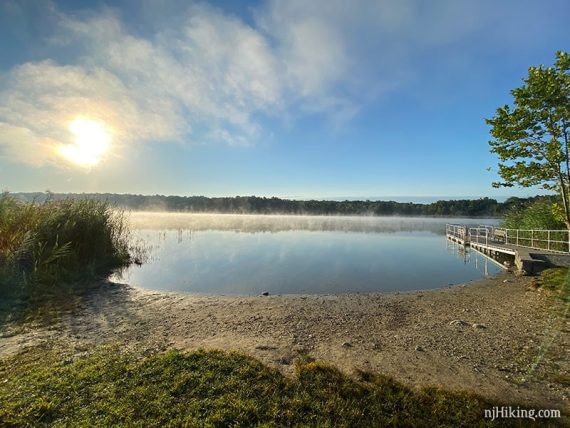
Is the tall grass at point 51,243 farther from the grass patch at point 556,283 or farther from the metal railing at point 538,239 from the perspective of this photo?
the metal railing at point 538,239

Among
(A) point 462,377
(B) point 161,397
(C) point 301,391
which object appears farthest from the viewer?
(A) point 462,377

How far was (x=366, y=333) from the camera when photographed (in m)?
6.54

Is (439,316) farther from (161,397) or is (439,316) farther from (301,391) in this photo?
(161,397)

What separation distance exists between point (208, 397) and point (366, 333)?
3.81 m

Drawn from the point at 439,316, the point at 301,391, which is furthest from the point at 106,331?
the point at 439,316

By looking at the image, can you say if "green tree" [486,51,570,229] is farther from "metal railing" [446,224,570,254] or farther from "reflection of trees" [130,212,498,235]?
"reflection of trees" [130,212,498,235]

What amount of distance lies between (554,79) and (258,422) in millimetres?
15157

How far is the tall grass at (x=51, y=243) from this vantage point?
9516 millimetres

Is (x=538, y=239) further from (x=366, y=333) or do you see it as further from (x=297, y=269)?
(x=366, y=333)

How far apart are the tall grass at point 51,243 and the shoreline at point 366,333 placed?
172 cm

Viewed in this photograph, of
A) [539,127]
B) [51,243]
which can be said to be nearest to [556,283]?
[539,127]

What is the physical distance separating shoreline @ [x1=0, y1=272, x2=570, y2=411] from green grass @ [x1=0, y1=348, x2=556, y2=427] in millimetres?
457

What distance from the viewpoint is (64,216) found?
12.0 m

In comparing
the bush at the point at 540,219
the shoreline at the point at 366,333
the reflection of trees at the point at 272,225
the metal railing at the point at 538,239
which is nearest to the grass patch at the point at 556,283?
the shoreline at the point at 366,333
